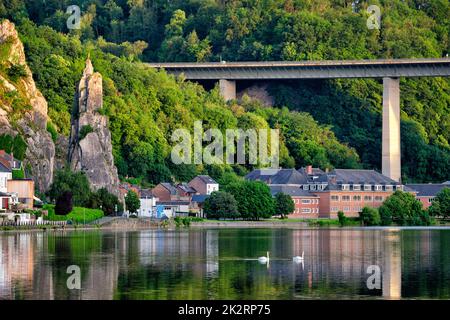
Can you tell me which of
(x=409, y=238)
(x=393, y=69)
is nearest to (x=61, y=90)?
(x=393, y=69)

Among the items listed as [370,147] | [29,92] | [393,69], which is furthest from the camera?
[370,147]

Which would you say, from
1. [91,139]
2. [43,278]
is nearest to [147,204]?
[91,139]

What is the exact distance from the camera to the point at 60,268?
6319 centimetres

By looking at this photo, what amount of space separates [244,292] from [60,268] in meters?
12.4

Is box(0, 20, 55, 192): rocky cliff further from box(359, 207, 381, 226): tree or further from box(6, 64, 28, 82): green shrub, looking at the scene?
box(359, 207, 381, 226): tree

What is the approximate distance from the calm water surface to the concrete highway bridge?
3040 inches

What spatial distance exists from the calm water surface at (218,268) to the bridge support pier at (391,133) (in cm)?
7628

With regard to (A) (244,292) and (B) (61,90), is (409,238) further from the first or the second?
(B) (61,90)

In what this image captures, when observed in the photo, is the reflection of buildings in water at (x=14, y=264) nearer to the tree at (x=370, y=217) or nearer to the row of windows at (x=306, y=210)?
the tree at (x=370, y=217)

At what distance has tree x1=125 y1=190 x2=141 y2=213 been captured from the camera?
438 feet

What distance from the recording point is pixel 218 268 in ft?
214

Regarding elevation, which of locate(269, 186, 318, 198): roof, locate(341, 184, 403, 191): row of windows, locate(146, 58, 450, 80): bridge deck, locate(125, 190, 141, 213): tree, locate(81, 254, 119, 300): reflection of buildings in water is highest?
locate(146, 58, 450, 80): bridge deck

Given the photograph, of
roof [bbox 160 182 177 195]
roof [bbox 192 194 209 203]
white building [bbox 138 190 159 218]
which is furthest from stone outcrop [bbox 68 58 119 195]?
roof [bbox 192 194 209 203]
